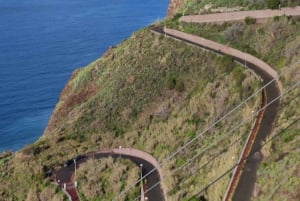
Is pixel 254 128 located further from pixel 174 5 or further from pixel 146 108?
pixel 174 5

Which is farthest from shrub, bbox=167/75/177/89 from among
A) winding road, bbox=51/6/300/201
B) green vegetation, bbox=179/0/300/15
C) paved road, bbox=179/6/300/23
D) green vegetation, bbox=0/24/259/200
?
green vegetation, bbox=179/0/300/15

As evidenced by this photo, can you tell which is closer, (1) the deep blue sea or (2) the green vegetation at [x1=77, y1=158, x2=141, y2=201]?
(2) the green vegetation at [x1=77, y1=158, x2=141, y2=201]

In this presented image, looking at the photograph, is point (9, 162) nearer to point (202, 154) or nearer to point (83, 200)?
point (83, 200)

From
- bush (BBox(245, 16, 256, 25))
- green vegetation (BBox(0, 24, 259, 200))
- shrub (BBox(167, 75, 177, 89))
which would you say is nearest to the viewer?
green vegetation (BBox(0, 24, 259, 200))

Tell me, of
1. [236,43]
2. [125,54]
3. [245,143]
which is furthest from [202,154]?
[125,54]

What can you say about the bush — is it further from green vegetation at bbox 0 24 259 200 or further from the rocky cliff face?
the rocky cliff face

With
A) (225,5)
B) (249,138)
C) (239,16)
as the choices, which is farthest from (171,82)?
(225,5)
